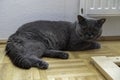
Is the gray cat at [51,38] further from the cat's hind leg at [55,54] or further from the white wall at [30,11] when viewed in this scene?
the white wall at [30,11]

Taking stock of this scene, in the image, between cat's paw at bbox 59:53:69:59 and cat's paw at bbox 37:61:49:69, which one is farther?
cat's paw at bbox 59:53:69:59

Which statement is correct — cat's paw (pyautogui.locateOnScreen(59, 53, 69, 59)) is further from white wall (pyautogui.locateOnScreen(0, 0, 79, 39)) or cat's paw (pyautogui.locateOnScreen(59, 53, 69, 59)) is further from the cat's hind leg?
white wall (pyautogui.locateOnScreen(0, 0, 79, 39))

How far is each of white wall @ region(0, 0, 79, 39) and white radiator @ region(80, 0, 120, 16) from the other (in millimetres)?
94

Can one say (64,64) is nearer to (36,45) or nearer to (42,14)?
(36,45)

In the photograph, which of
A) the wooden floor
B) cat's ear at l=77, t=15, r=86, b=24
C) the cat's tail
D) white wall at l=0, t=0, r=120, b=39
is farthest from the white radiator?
the cat's tail

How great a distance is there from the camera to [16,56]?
4.13ft

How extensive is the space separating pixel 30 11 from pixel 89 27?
0.54 metres

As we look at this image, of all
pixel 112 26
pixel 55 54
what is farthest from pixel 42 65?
pixel 112 26

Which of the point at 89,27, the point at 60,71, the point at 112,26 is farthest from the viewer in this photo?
the point at 112,26

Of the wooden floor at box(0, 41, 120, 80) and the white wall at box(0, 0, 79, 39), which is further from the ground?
the white wall at box(0, 0, 79, 39)

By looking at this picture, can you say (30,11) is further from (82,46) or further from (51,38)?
(82,46)

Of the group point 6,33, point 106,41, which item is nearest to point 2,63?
point 6,33

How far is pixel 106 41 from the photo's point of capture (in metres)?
1.90

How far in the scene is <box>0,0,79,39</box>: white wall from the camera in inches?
69.3
